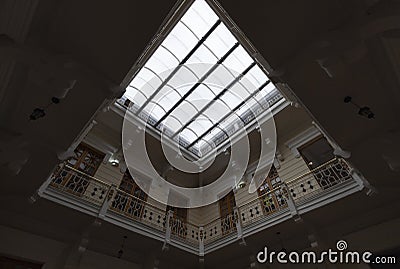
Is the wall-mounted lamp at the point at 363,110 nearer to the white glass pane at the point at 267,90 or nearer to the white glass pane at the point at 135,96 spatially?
the white glass pane at the point at 267,90

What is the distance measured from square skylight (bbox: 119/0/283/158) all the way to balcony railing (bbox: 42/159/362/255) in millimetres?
3153

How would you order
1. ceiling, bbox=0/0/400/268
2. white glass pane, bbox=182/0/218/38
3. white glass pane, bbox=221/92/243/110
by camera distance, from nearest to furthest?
ceiling, bbox=0/0/400/268 < white glass pane, bbox=182/0/218/38 < white glass pane, bbox=221/92/243/110

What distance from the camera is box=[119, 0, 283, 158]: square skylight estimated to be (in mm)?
8367

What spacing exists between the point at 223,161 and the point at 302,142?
351 cm

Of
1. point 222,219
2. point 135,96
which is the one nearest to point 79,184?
point 135,96

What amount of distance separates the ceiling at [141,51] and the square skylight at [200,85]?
4.28m

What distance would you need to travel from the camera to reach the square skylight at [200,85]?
837cm

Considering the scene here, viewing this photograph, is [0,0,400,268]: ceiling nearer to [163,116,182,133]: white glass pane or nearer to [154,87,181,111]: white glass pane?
[154,87,181,111]: white glass pane

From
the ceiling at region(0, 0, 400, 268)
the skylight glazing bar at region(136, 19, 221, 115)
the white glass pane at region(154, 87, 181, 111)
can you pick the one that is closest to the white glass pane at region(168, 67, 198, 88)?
the skylight glazing bar at region(136, 19, 221, 115)

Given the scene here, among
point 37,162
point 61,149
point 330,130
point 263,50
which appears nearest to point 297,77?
point 263,50

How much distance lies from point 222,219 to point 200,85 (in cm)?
509

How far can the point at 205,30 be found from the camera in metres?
8.23

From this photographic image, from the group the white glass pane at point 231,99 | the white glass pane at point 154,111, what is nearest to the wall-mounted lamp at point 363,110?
the white glass pane at point 231,99

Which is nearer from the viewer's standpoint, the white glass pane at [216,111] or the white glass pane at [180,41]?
the white glass pane at [180,41]
